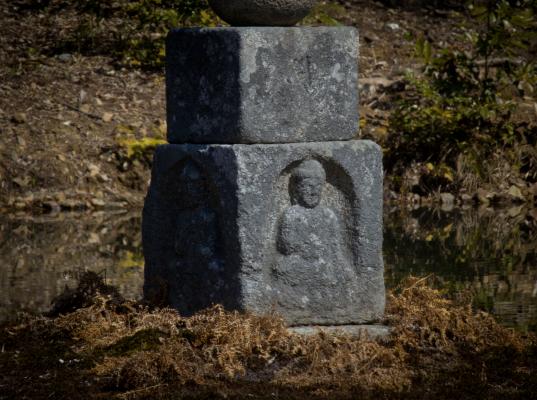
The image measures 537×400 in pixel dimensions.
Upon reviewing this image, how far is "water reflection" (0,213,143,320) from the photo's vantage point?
8.31m

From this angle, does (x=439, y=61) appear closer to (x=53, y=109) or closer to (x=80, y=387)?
(x=53, y=109)

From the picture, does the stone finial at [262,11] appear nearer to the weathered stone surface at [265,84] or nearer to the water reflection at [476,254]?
the weathered stone surface at [265,84]

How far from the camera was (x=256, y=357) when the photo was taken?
5.91 meters

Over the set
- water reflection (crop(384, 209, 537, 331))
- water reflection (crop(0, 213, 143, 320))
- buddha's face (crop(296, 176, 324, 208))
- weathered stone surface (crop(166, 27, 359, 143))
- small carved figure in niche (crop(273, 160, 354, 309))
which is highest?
weathered stone surface (crop(166, 27, 359, 143))

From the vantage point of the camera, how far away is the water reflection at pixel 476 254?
308 inches

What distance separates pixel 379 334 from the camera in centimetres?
634

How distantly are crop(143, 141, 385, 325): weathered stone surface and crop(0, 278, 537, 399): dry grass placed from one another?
0.21 m

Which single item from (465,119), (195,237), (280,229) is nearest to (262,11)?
(280,229)

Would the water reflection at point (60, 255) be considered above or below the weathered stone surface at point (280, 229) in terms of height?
below

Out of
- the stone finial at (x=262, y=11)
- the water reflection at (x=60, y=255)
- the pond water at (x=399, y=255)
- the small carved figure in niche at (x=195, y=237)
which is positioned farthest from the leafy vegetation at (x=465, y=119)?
the small carved figure in niche at (x=195, y=237)

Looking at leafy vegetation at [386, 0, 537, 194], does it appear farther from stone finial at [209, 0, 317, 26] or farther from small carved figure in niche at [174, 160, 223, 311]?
small carved figure in niche at [174, 160, 223, 311]

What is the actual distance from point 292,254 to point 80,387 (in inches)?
57.0

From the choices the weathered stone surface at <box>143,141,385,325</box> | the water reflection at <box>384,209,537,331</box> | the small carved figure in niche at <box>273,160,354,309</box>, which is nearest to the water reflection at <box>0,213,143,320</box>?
the weathered stone surface at <box>143,141,385,325</box>

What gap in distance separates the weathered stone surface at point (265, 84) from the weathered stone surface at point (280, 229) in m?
0.10
